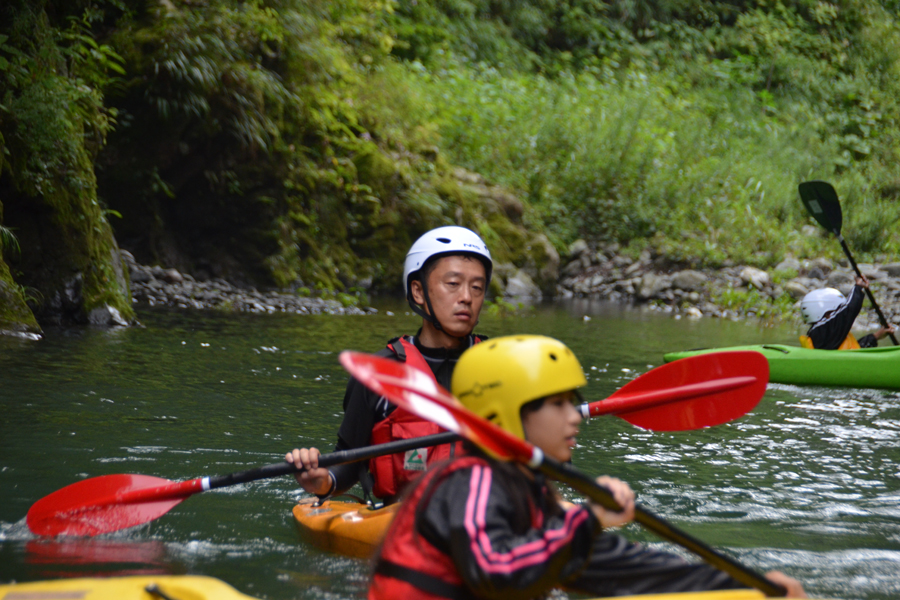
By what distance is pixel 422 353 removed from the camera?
9.11 feet

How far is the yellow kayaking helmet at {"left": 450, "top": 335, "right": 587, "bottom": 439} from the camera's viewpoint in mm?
1629

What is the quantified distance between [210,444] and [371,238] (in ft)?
29.6

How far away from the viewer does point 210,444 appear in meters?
4.12

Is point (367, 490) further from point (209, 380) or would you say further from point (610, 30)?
point (610, 30)

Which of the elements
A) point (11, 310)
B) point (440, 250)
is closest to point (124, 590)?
point (440, 250)

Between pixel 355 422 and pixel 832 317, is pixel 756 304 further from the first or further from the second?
pixel 355 422

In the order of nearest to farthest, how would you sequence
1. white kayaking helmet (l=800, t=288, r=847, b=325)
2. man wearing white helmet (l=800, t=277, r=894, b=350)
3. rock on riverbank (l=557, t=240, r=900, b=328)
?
man wearing white helmet (l=800, t=277, r=894, b=350)
white kayaking helmet (l=800, t=288, r=847, b=325)
rock on riverbank (l=557, t=240, r=900, b=328)

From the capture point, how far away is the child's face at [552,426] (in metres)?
1.66

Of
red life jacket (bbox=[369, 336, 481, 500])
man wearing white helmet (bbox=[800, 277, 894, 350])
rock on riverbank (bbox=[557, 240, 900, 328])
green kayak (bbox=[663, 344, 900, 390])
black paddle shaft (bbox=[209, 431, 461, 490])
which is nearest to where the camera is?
black paddle shaft (bbox=[209, 431, 461, 490])

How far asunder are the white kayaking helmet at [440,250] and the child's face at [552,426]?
109 centimetres

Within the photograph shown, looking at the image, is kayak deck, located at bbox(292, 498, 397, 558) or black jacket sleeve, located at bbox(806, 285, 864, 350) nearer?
kayak deck, located at bbox(292, 498, 397, 558)

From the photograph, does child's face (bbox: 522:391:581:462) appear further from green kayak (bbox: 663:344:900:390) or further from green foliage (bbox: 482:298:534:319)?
green foliage (bbox: 482:298:534:319)

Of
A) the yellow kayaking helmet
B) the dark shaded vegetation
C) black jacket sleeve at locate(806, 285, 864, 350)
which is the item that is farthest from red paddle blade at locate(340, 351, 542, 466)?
the dark shaded vegetation

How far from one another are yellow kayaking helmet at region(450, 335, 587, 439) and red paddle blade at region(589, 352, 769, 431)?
1.62 m
